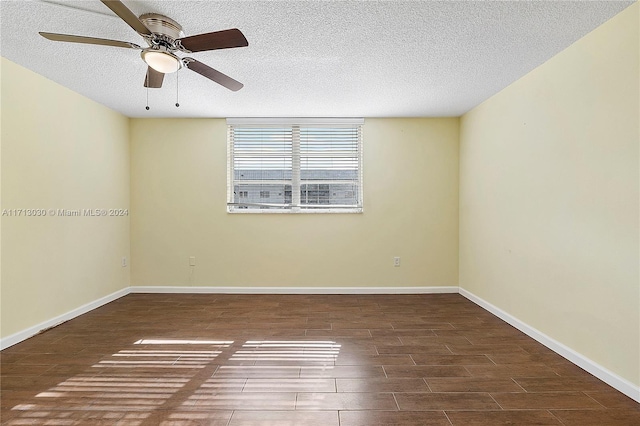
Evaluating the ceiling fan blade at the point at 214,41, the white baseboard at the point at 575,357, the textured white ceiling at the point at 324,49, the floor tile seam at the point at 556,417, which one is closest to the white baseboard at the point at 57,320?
the textured white ceiling at the point at 324,49

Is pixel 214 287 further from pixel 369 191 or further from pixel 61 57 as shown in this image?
pixel 61 57

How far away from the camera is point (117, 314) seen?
3479mm

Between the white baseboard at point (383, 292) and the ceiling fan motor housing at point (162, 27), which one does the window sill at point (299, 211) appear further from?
the ceiling fan motor housing at point (162, 27)

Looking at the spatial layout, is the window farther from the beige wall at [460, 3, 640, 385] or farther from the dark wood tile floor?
the beige wall at [460, 3, 640, 385]

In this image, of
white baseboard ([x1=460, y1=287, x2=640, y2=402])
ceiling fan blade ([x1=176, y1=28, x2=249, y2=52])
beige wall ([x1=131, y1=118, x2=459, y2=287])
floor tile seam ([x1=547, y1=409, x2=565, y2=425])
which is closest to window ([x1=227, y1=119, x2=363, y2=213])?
beige wall ([x1=131, y1=118, x2=459, y2=287])

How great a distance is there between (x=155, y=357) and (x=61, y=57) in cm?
255

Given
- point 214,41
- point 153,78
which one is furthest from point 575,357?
point 153,78

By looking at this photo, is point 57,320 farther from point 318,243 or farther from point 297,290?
point 318,243

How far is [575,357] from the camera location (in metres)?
2.36

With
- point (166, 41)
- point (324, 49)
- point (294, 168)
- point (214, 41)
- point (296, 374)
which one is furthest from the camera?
point (294, 168)

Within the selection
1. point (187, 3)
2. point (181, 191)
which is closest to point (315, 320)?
point (181, 191)

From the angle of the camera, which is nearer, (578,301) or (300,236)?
(578,301)

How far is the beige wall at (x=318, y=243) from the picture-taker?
4.36 meters

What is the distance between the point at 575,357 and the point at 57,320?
4529 mm
